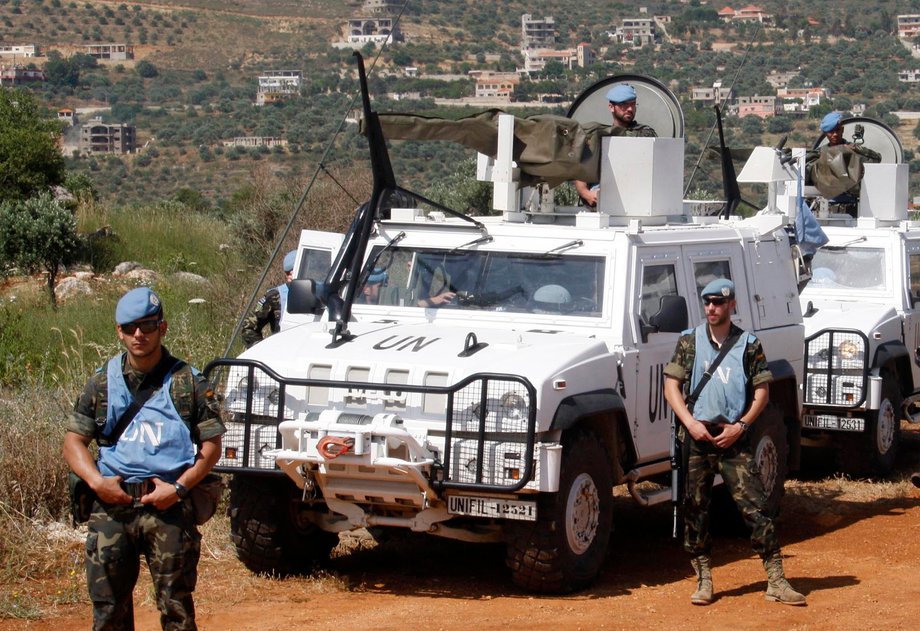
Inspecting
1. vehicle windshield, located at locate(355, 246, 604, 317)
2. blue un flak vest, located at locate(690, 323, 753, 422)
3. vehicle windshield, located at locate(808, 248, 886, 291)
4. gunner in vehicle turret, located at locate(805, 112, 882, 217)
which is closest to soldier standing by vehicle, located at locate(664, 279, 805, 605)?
blue un flak vest, located at locate(690, 323, 753, 422)

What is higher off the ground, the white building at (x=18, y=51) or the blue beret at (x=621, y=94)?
the white building at (x=18, y=51)

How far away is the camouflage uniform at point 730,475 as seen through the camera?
302 inches

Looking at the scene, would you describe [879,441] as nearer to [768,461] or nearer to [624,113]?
[768,461]

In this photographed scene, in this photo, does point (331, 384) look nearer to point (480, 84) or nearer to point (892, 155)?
point (892, 155)

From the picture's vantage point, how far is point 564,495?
769cm

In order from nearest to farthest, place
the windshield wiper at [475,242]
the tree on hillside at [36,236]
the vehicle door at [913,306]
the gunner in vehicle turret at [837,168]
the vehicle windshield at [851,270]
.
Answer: the windshield wiper at [475,242] → the vehicle door at [913,306] → the vehicle windshield at [851,270] → the gunner in vehicle turret at [837,168] → the tree on hillside at [36,236]

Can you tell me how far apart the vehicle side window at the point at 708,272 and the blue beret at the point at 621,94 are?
1.49m

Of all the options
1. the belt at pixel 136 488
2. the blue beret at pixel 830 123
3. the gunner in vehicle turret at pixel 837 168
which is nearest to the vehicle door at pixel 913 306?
the gunner in vehicle turret at pixel 837 168

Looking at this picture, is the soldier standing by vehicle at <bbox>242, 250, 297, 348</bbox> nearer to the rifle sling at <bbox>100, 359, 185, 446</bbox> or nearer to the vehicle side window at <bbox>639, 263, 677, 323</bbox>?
the vehicle side window at <bbox>639, 263, 677, 323</bbox>

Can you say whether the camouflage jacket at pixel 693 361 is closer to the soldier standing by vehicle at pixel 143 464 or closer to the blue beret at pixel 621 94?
the soldier standing by vehicle at pixel 143 464

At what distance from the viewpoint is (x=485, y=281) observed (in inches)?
347

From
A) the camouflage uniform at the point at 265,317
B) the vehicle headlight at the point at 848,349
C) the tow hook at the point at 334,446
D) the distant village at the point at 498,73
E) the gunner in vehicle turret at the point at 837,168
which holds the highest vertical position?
the distant village at the point at 498,73

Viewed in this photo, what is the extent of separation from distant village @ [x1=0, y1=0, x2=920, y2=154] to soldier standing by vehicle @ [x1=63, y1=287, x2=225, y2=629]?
99.5 feet

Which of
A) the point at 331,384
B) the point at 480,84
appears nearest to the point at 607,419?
the point at 331,384
